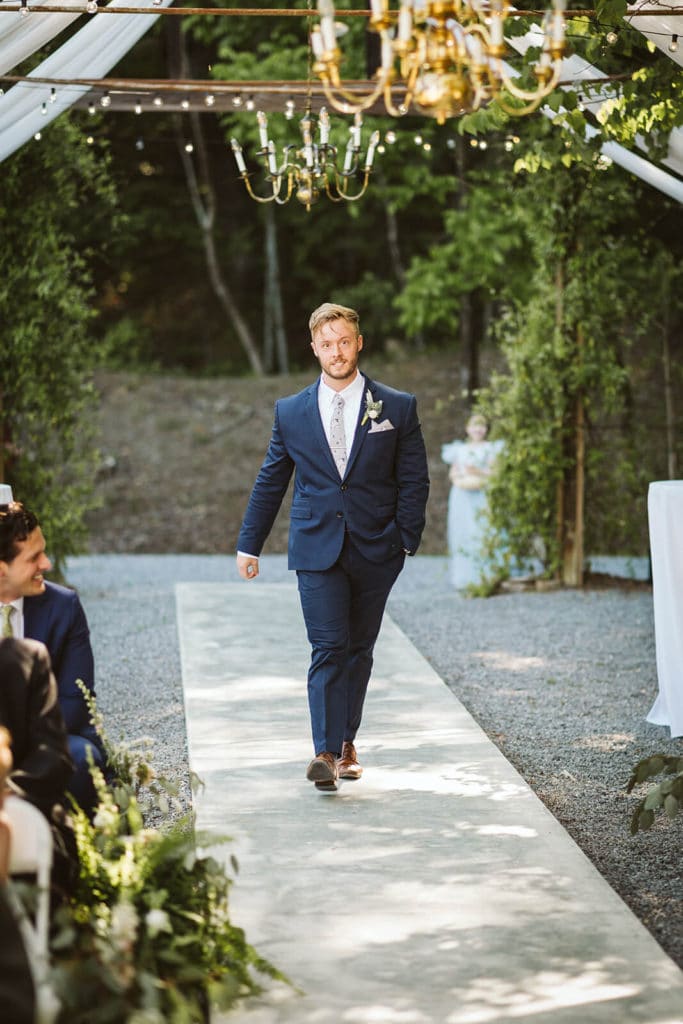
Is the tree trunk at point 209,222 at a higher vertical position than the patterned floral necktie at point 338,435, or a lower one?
higher

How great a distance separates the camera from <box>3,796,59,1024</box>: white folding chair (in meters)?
2.46

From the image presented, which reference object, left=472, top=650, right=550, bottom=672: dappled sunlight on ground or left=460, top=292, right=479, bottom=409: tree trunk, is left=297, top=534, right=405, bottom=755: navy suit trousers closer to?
left=472, top=650, right=550, bottom=672: dappled sunlight on ground

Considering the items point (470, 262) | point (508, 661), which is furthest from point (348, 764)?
point (470, 262)

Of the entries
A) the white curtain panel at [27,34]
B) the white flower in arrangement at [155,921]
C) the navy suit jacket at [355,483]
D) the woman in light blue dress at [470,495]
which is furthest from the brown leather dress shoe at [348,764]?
the woman in light blue dress at [470,495]

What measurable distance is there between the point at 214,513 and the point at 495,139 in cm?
585

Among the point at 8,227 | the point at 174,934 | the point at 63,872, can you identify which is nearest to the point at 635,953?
the point at 174,934

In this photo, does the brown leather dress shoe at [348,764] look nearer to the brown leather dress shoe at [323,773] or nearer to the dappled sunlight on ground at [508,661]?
the brown leather dress shoe at [323,773]

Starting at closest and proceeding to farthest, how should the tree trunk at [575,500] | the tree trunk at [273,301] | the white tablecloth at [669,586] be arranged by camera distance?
the white tablecloth at [669,586] → the tree trunk at [575,500] → the tree trunk at [273,301]

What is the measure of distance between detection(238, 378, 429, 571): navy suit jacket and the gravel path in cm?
109

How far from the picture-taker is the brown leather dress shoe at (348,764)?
16.1ft

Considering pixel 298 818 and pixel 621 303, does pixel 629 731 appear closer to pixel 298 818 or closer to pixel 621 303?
pixel 298 818

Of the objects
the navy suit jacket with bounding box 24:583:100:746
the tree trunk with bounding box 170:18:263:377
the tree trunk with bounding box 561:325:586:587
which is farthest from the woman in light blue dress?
the tree trunk with bounding box 170:18:263:377

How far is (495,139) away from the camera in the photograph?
13508mm

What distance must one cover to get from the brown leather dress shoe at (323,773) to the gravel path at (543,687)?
1.82 ft
